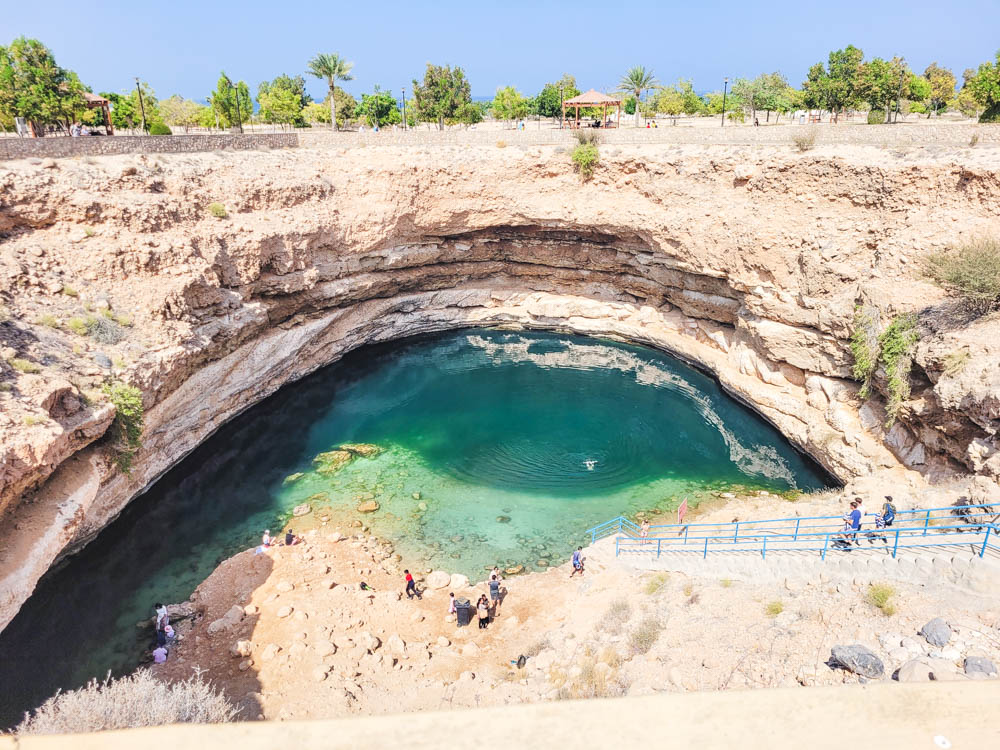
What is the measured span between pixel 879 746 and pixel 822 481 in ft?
59.1

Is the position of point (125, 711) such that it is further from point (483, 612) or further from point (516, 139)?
point (516, 139)

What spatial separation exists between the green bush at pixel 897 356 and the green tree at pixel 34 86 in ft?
135

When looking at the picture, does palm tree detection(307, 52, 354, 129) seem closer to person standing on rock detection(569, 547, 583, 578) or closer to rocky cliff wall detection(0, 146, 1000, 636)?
rocky cliff wall detection(0, 146, 1000, 636)

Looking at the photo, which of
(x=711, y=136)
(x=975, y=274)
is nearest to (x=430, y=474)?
(x=975, y=274)

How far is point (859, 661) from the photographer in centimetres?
956

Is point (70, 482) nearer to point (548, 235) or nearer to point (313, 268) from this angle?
point (313, 268)

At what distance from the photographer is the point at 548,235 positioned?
33.4 meters

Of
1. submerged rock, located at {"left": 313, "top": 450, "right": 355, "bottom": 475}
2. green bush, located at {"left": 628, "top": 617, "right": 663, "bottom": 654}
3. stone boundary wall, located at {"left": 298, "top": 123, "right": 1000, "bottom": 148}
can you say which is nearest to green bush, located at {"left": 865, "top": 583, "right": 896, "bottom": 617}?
green bush, located at {"left": 628, "top": 617, "right": 663, "bottom": 654}

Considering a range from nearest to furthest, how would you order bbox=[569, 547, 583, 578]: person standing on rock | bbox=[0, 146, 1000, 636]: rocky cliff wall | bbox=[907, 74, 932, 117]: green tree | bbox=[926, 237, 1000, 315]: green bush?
bbox=[0, 146, 1000, 636]: rocky cliff wall, bbox=[569, 547, 583, 578]: person standing on rock, bbox=[926, 237, 1000, 315]: green bush, bbox=[907, 74, 932, 117]: green tree

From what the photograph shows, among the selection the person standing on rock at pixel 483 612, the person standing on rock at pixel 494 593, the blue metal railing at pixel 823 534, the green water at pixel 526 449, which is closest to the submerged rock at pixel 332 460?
the green water at pixel 526 449

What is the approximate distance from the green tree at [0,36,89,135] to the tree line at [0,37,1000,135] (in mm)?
46

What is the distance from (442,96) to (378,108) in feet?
20.0

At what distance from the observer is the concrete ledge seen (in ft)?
19.2

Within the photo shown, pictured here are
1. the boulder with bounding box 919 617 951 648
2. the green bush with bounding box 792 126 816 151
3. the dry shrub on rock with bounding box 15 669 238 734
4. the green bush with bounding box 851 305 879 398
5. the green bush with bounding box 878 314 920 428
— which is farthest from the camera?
the green bush with bounding box 792 126 816 151
